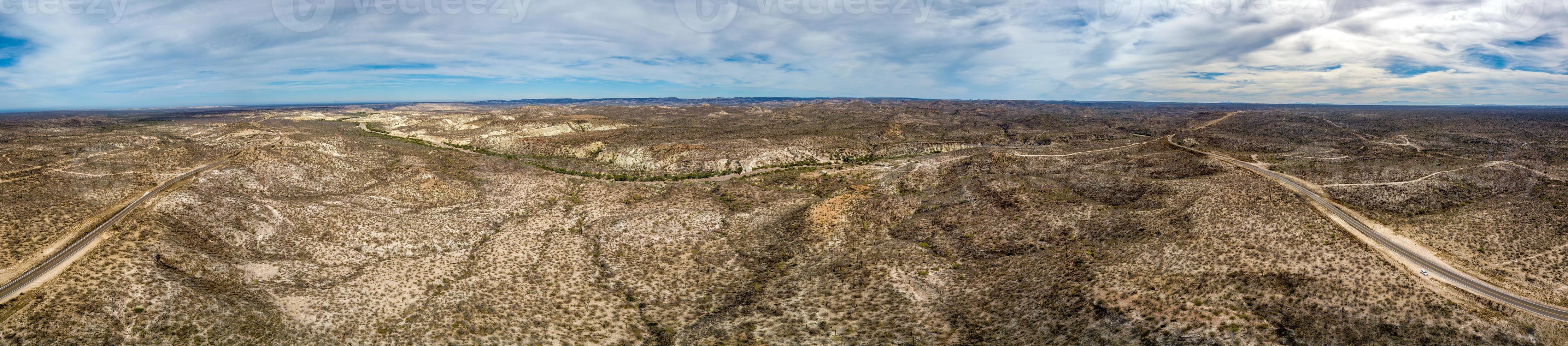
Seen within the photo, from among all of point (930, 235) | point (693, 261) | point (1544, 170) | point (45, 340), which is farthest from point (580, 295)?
point (1544, 170)

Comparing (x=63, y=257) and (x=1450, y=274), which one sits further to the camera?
(x=1450, y=274)

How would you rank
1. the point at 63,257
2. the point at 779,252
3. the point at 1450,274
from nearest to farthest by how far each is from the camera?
the point at 63,257
the point at 1450,274
the point at 779,252

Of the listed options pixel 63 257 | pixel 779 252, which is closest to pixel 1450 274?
pixel 779 252

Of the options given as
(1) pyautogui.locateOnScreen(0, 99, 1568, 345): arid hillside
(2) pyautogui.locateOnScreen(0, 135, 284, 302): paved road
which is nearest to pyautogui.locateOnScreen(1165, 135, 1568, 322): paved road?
(1) pyautogui.locateOnScreen(0, 99, 1568, 345): arid hillside

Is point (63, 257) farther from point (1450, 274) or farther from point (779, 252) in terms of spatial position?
point (1450, 274)

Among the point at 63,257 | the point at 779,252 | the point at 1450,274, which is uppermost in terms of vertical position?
the point at 63,257

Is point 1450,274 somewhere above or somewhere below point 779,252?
above

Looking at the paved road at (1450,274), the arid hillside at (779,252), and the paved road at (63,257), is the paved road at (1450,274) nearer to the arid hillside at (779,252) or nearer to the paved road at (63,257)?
the arid hillside at (779,252)
